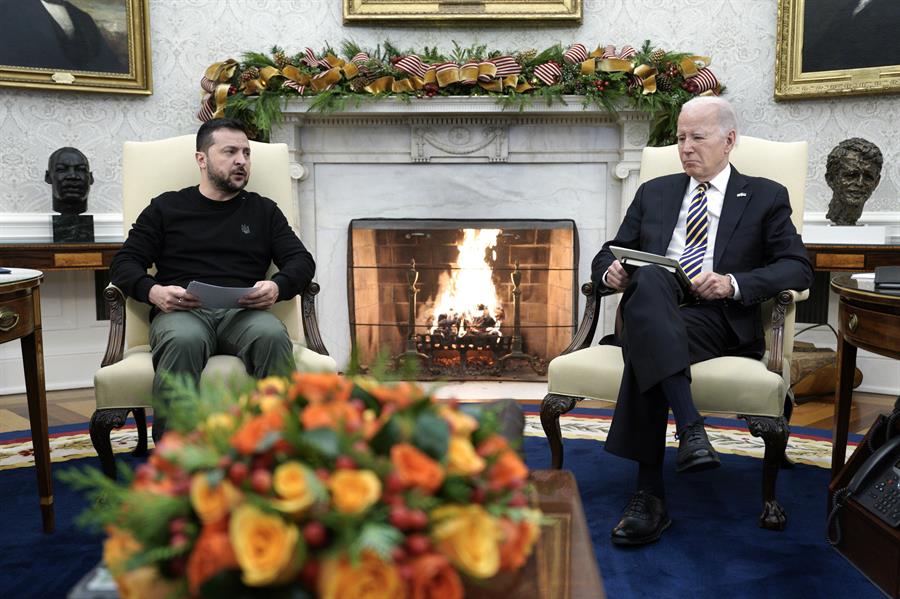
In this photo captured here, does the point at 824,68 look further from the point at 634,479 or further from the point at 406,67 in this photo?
the point at 634,479

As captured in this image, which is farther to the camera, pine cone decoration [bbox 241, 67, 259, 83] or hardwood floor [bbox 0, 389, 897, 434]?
pine cone decoration [bbox 241, 67, 259, 83]

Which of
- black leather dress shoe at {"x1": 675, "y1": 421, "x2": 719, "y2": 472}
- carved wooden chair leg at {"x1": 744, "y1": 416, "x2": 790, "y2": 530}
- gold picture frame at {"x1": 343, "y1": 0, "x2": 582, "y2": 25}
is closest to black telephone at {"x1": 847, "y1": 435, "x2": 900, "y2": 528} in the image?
carved wooden chair leg at {"x1": 744, "y1": 416, "x2": 790, "y2": 530}

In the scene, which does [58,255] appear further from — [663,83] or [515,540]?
[515,540]

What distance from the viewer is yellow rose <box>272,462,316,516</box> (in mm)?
760

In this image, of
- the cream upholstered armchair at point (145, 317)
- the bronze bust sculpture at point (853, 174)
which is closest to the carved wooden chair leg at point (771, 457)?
the cream upholstered armchair at point (145, 317)

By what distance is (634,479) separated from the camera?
2.71m

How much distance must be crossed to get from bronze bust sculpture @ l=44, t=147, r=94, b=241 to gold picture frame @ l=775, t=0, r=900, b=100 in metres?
3.59

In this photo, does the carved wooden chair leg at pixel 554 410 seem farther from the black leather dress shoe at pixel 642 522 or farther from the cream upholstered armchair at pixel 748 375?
the black leather dress shoe at pixel 642 522

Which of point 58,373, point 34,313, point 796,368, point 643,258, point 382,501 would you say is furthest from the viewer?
point 58,373

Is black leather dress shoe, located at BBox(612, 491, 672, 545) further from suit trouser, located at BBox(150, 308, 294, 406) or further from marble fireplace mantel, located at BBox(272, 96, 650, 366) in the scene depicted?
marble fireplace mantel, located at BBox(272, 96, 650, 366)

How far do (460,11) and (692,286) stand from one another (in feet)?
8.11

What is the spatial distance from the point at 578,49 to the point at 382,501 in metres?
3.60

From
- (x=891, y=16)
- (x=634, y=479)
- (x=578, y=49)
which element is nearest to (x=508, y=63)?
(x=578, y=49)

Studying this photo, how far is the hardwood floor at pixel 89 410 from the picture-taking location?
11.4ft
